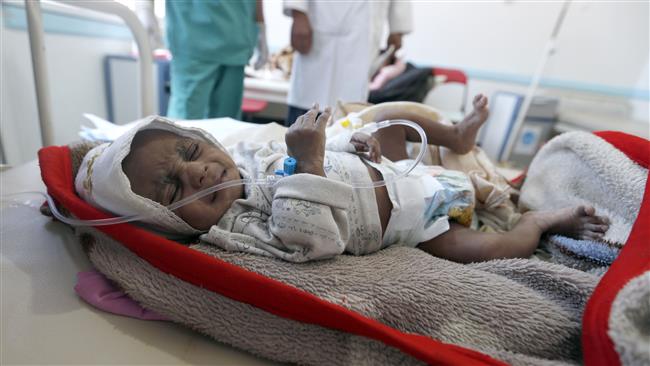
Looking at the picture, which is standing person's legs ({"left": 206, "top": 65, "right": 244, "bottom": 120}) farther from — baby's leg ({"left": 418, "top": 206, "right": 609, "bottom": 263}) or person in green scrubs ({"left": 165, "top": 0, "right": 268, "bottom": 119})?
baby's leg ({"left": 418, "top": 206, "right": 609, "bottom": 263})

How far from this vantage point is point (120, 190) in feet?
1.98

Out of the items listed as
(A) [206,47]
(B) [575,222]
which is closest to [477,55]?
(A) [206,47]

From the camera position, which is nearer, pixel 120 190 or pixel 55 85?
pixel 120 190

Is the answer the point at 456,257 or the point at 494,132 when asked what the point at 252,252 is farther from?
the point at 494,132

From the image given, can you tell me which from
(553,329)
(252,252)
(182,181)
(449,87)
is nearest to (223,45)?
(182,181)

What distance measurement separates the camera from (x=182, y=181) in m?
0.67

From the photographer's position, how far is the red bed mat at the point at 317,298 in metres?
0.45

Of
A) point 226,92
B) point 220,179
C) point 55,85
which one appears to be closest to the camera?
point 220,179

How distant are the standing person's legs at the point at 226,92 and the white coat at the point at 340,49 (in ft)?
0.88

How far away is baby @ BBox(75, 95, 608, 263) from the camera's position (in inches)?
24.5

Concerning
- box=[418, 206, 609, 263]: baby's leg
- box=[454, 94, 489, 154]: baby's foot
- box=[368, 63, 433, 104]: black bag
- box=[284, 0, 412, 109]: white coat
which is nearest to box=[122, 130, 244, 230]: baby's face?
box=[418, 206, 609, 263]: baby's leg

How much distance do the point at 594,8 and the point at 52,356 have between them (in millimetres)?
3122

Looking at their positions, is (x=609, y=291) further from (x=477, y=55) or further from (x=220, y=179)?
(x=477, y=55)

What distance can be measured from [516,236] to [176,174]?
74cm
